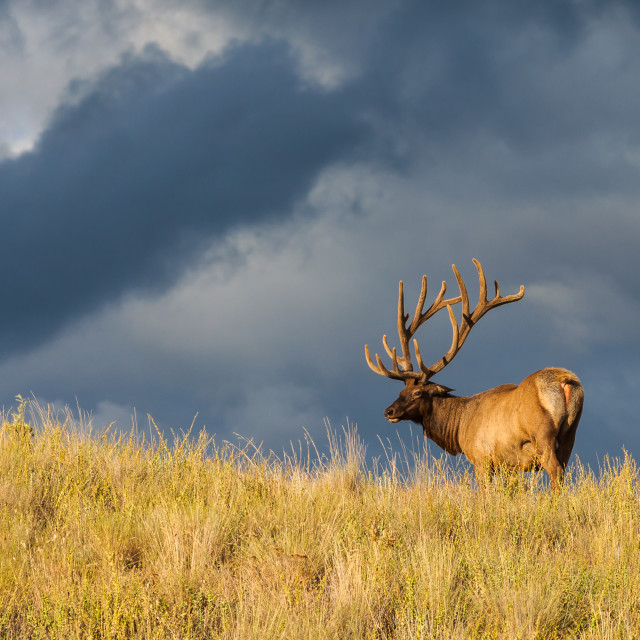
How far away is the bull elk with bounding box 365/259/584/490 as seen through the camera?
869 cm

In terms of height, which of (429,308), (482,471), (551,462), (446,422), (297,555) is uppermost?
(429,308)

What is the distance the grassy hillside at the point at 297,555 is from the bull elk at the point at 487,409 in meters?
1.00

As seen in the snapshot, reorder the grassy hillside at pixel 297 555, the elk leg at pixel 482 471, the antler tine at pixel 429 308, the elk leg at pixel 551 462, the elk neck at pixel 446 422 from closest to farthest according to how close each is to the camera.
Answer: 1. the grassy hillside at pixel 297 555
2. the elk leg at pixel 551 462
3. the elk leg at pixel 482 471
4. the elk neck at pixel 446 422
5. the antler tine at pixel 429 308

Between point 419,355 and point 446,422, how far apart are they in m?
1.06

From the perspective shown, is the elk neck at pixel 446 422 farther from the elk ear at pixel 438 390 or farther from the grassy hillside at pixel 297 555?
the grassy hillside at pixel 297 555

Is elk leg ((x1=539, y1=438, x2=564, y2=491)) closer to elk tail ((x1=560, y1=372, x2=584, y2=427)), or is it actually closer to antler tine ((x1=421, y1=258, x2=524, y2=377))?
elk tail ((x1=560, y1=372, x2=584, y2=427))

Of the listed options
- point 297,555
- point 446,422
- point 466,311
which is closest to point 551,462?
point 446,422

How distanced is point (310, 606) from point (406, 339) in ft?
21.9

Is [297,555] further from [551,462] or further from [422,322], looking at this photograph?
[422,322]

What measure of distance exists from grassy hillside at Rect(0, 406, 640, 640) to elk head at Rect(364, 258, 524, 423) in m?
2.53

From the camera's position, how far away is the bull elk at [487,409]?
8688 mm

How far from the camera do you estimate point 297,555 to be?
16.0 ft

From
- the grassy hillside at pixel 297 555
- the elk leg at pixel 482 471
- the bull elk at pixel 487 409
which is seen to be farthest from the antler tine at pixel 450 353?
the grassy hillside at pixel 297 555

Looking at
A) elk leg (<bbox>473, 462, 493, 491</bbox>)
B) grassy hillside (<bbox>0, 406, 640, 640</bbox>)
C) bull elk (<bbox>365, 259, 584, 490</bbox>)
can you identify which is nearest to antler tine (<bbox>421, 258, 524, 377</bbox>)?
bull elk (<bbox>365, 259, 584, 490</bbox>)
